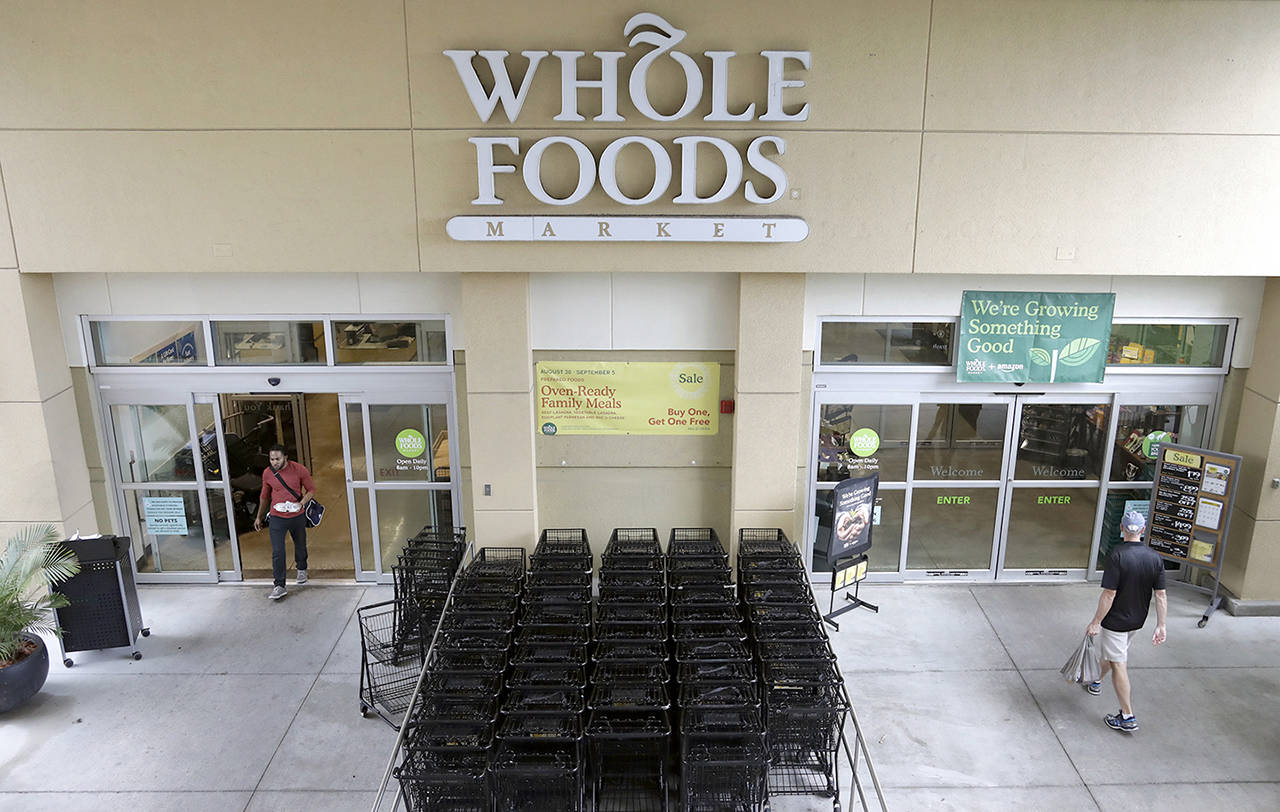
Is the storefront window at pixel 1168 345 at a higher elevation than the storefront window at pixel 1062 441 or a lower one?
higher

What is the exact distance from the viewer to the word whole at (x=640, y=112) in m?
7.43

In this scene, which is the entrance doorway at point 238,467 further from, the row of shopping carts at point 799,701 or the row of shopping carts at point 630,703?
the row of shopping carts at point 799,701

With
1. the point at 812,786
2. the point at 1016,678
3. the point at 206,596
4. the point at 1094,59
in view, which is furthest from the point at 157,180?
the point at 1016,678

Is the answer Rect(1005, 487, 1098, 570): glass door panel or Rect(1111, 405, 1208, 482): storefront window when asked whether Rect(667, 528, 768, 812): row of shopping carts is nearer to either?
Rect(1005, 487, 1098, 570): glass door panel

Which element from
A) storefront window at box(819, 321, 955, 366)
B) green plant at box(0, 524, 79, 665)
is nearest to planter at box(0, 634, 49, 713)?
green plant at box(0, 524, 79, 665)

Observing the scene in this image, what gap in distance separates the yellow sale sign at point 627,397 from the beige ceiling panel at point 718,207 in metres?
1.16

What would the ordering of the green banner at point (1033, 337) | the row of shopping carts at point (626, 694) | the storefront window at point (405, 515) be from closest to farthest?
the row of shopping carts at point (626, 694) → the green banner at point (1033, 337) → the storefront window at point (405, 515)

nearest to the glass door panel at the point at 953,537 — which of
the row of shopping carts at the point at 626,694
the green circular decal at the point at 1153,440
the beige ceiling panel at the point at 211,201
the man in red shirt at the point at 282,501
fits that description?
the green circular decal at the point at 1153,440

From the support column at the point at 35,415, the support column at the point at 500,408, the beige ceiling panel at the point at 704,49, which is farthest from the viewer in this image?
the support column at the point at 500,408

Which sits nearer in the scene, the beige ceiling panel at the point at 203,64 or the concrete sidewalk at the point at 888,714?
the concrete sidewalk at the point at 888,714

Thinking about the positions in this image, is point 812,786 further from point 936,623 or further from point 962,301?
point 962,301

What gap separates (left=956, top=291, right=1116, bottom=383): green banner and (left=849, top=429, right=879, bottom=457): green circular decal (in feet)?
3.50

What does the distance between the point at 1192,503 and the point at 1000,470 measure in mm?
1793

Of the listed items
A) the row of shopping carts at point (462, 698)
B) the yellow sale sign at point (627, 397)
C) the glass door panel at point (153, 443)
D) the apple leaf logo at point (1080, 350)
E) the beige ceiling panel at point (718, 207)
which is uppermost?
the beige ceiling panel at point (718, 207)
